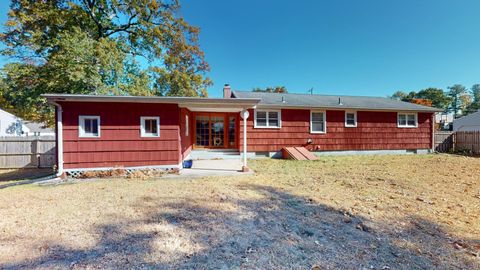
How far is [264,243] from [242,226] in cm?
58

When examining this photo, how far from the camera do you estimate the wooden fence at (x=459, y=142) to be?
1352cm

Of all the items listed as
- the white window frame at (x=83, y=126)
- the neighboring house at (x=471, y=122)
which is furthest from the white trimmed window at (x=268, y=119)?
the neighboring house at (x=471, y=122)

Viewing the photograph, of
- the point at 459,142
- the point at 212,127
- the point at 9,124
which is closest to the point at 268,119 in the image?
the point at 212,127

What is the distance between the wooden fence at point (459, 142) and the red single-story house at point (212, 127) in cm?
190

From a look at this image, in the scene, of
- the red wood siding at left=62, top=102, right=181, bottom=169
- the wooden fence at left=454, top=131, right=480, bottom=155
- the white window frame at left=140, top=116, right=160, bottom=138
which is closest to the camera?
the red wood siding at left=62, top=102, right=181, bottom=169

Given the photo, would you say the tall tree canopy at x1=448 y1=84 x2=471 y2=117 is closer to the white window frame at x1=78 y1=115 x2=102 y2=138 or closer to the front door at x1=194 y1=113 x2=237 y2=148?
the front door at x1=194 y1=113 x2=237 y2=148

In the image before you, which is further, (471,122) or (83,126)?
(471,122)

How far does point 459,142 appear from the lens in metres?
14.5

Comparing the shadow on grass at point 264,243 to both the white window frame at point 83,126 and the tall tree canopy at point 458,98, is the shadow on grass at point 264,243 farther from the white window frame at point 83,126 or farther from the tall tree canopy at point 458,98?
the tall tree canopy at point 458,98

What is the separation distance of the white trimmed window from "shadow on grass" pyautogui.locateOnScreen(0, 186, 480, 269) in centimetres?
771

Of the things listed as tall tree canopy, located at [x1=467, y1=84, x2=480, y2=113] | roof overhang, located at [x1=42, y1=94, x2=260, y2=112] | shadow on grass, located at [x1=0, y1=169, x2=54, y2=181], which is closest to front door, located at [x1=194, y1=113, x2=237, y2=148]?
roof overhang, located at [x1=42, y1=94, x2=260, y2=112]

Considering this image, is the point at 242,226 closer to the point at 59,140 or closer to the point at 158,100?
the point at 158,100

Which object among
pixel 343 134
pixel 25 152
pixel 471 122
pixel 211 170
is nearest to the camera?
pixel 211 170

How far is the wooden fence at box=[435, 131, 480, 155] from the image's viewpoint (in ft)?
44.4
